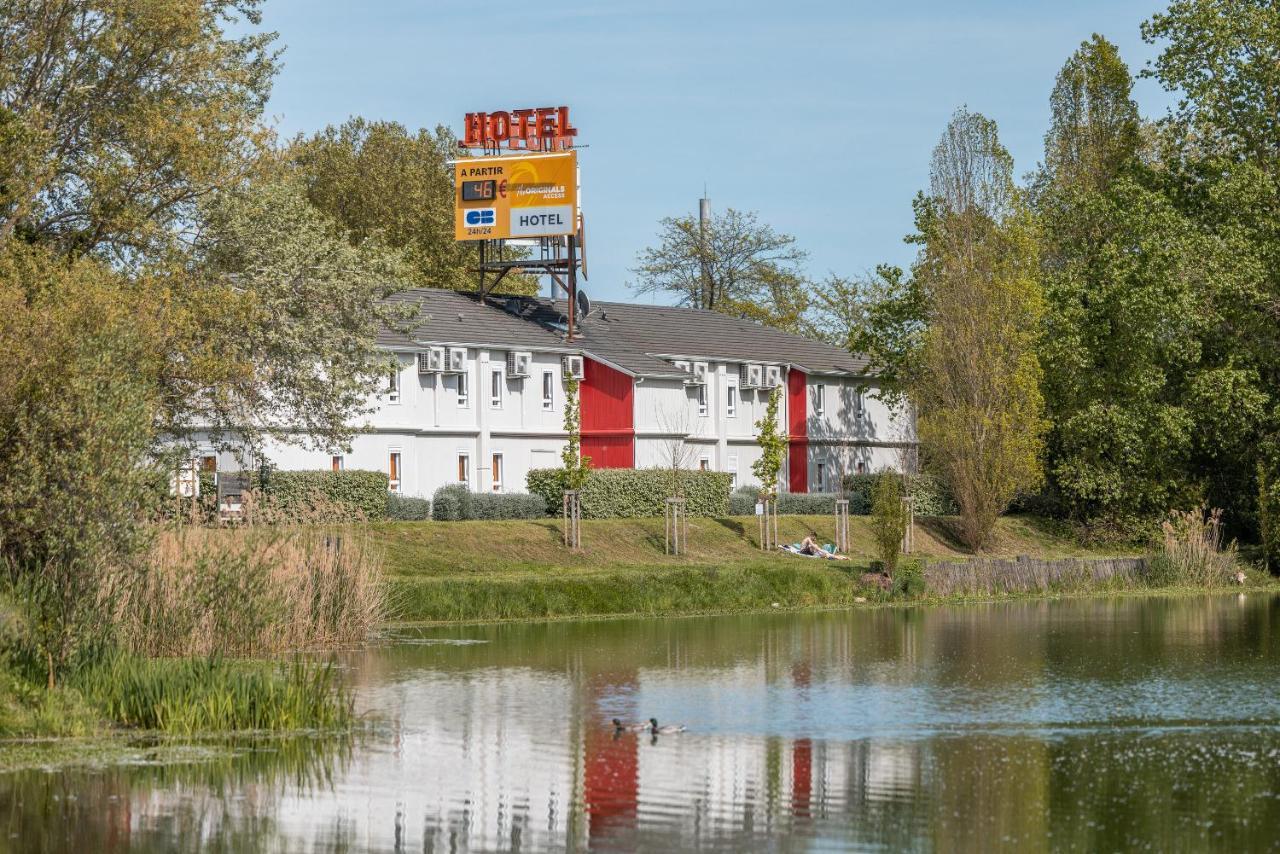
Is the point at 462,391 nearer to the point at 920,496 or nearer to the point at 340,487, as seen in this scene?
the point at 340,487

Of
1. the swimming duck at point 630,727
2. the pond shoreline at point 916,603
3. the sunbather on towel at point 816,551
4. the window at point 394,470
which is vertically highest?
the window at point 394,470

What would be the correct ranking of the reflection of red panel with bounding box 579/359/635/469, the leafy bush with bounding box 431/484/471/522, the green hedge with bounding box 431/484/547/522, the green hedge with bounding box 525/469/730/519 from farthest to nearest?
the reflection of red panel with bounding box 579/359/635/469, the green hedge with bounding box 525/469/730/519, the green hedge with bounding box 431/484/547/522, the leafy bush with bounding box 431/484/471/522

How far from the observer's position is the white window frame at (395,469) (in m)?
69.6

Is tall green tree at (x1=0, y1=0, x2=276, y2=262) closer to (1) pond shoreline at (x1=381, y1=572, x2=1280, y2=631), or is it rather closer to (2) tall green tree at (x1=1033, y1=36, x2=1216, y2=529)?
(1) pond shoreline at (x1=381, y1=572, x2=1280, y2=631)

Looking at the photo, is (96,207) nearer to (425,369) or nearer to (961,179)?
(425,369)

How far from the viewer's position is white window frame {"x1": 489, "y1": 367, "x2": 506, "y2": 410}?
2926 inches

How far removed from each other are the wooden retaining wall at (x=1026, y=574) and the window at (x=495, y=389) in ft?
81.5

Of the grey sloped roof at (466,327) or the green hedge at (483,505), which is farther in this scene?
the grey sloped roof at (466,327)

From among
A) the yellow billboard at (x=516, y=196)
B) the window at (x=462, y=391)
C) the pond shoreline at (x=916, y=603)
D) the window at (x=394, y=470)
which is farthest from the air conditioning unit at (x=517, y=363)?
the pond shoreline at (x=916, y=603)

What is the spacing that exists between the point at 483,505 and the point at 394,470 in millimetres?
6376

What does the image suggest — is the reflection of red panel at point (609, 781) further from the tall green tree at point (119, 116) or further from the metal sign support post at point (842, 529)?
the metal sign support post at point (842, 529)

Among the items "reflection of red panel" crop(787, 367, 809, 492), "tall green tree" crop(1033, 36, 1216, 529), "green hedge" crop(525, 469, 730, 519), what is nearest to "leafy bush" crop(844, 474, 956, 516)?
"tall green tree" crop(1033, 36, 1216, 529)

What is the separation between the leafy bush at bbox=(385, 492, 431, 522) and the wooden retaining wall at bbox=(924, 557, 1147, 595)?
63.7ft

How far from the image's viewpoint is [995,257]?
68.9 metres
